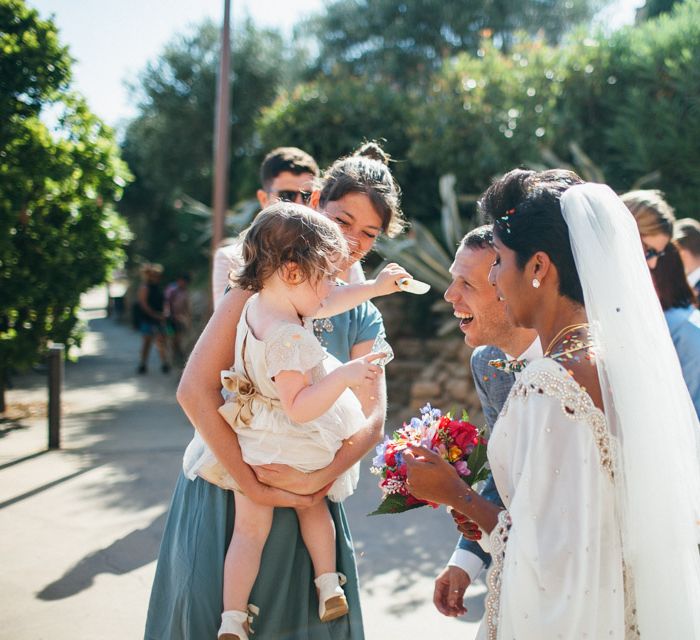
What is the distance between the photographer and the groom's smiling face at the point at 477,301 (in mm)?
2729

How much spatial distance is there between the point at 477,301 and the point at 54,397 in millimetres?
5761

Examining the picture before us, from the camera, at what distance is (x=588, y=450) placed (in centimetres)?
182

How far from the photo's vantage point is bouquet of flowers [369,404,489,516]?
7.92 ft

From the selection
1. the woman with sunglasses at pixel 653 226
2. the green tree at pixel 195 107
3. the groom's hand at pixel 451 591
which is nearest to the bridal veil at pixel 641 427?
the groom's hand at pixel 451 591

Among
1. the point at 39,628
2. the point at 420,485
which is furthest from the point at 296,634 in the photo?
the point at 39,628

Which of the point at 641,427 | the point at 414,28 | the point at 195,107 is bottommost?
the point at 641,427

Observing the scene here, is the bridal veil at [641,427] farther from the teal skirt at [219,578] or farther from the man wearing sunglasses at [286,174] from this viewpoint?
the man wearing sunglasses at [286,174]

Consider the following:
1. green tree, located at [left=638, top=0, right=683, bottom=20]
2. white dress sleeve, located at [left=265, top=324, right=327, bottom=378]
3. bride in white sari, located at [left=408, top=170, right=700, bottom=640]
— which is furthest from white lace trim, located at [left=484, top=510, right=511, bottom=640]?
green tree, located at [left=638, top=0, right=683, bottom=20]

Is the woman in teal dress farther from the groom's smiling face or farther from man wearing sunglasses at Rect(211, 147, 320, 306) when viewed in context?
man wearing sunglasses at Rect(211, 147, 320, 306)

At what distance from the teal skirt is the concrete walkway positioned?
5.29 feet

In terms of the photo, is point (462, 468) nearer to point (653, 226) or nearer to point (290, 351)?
point (290, 351)

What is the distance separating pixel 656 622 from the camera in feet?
6.24

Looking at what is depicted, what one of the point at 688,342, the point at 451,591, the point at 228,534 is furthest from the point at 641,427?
the point at 688,342

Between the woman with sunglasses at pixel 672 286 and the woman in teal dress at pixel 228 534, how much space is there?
1.49m
